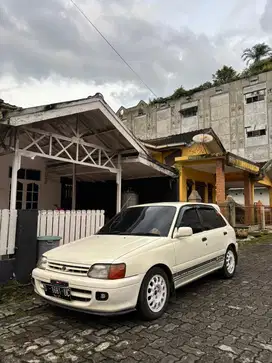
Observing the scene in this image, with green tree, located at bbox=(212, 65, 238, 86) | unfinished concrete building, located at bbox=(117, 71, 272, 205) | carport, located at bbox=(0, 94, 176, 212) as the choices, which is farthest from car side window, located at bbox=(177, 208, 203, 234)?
green tree, located at bbox=(212, 65, 238, 86)

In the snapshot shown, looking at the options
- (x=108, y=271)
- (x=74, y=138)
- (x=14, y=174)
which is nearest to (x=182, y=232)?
(x=108, y=271)

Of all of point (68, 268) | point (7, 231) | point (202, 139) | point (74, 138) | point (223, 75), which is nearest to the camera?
point (68, 268)

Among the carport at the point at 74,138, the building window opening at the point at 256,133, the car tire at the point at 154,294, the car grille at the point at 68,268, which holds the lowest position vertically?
the car tire at the point at 154,294

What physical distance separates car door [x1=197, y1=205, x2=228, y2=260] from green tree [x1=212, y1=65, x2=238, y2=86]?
32710mm

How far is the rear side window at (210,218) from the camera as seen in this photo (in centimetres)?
557

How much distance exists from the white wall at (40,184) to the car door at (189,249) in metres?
6.58

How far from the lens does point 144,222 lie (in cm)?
488

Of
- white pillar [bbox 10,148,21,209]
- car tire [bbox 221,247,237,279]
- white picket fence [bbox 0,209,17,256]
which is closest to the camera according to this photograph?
white picket fence [bbox 0,209,17,256]

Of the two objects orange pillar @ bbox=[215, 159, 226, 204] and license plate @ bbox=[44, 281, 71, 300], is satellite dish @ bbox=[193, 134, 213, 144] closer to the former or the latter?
orange pillar @ bbox=[215, 159, 226, 204]

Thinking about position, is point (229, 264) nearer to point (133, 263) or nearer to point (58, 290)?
point (133, 263)

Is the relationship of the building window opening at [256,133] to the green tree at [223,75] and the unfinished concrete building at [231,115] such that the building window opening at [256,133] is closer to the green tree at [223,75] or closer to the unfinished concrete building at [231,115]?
the unfinished concrete building at [231,115]

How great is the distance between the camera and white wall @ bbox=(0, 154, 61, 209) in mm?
9914

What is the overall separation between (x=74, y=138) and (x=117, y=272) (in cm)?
541

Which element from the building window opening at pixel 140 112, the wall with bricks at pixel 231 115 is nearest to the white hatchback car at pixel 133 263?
the wall with bricks at pixel 231 115
